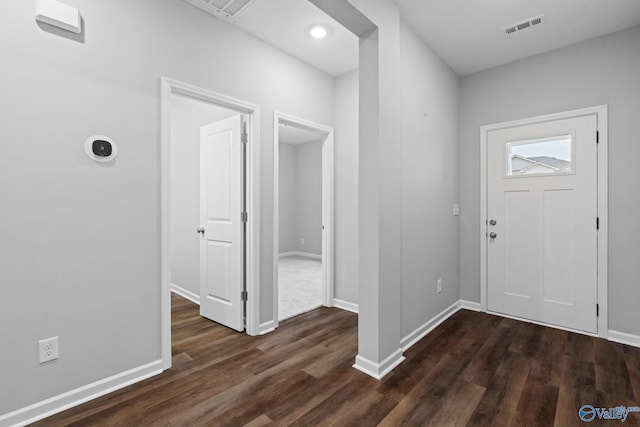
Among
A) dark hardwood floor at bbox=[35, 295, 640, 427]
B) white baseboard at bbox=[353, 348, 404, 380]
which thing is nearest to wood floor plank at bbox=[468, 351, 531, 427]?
dark hardwood floor at bbox=[35, 295, 640, 427]

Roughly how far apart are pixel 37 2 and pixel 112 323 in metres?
1.95

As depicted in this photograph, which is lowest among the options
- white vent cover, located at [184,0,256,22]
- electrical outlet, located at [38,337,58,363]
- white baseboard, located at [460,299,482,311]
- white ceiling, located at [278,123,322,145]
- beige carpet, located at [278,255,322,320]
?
beige carpet, located at [278,255,322,320]

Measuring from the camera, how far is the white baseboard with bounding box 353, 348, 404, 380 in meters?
2.14

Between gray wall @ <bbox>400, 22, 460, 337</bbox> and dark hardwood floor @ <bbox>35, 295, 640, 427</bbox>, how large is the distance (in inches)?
21.0

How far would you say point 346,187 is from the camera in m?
3.56

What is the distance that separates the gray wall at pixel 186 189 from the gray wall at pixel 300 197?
3533 millimetres

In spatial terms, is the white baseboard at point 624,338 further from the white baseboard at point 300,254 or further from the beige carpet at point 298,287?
the white baseboard at point 300,254

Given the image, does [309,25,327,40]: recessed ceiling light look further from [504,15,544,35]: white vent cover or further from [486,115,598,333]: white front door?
[486,115,598,333]: white front door

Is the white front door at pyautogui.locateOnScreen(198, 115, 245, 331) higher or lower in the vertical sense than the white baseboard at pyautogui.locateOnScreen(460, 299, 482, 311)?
higher

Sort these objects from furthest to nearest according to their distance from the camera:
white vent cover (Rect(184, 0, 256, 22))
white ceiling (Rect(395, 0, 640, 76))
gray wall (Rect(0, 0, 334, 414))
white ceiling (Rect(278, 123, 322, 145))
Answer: white ceiling (Rect(278, 123, 322, 145)) < white ceiling (Rect(395, 0, 640, 76)) < white vent cover (Rect(184, 0, 256, 22)) < gray wall (Rect(0, 0, 334, 414))

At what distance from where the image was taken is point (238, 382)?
6.82ft

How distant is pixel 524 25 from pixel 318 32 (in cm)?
185

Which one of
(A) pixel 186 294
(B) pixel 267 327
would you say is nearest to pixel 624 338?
(B) pixel 267 327

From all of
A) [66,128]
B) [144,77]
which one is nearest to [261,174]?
[144,77]
